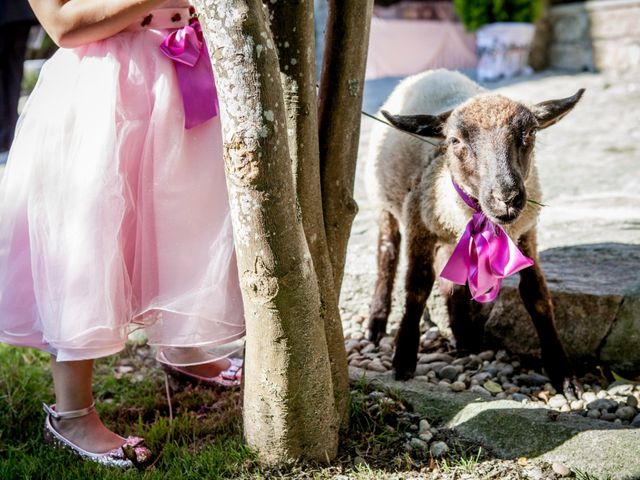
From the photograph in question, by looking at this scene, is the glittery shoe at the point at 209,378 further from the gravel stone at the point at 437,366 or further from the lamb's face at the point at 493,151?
the lamb's face at the point at 493,151

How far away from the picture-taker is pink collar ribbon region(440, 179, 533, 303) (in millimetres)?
2887

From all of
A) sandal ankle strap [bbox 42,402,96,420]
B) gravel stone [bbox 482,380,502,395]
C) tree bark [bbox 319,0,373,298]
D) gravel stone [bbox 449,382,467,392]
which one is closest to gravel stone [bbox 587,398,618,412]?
gravel stone [bbox 482,380,502,395]

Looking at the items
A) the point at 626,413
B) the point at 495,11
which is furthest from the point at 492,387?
the point at 495,11

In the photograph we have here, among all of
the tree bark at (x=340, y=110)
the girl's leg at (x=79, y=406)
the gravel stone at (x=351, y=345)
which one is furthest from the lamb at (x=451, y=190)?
the girl's leg at (x=79, y=406)

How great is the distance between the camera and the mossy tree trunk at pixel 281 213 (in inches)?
87.3

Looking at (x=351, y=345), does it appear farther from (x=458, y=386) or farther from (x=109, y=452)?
(x=109, y=452)

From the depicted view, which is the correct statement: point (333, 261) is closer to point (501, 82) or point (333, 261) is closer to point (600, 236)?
point (600, 236)

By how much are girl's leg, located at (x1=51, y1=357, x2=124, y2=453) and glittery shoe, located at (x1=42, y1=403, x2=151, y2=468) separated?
16 millimetres

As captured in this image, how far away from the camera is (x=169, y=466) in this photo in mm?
2734

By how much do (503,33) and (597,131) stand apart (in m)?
3.92

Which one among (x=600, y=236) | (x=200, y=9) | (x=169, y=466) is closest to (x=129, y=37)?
(x=200, y=9)

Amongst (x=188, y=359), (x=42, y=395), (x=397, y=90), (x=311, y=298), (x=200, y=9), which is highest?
(x=200, y=9)

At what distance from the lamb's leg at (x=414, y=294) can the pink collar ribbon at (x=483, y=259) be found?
459 mm

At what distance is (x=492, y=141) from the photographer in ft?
9.69
